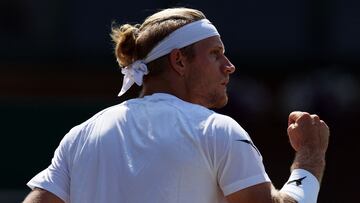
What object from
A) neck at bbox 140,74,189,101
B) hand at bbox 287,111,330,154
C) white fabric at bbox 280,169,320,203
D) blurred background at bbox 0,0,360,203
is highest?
neck at bbox 140,74,189,101

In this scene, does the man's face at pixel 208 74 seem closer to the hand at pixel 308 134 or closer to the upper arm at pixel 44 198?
the hand at pixel 308 134

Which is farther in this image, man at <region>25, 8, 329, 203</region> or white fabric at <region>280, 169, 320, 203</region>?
white fabric at <region>280, 169, 320, 203</region>

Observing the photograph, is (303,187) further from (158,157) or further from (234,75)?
(234,75)

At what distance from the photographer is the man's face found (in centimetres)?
368

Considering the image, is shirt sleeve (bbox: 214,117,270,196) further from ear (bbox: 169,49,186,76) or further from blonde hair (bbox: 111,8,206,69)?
blonde hair (bbox: 111,8,206,69)

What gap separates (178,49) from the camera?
366 centimetres

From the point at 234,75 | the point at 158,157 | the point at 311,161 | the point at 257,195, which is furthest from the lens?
the point at 234,75

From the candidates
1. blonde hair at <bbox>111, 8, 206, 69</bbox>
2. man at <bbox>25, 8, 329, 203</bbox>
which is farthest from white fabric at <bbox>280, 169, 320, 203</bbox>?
blonde hair at <bbox>111, 8, 206, 69</bbox>

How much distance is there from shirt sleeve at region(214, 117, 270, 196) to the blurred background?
6.48 m

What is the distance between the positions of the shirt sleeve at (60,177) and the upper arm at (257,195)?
2.09ft

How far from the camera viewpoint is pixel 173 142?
136 inches

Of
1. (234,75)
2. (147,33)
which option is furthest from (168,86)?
(234,75)

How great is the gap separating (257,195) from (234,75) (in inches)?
287

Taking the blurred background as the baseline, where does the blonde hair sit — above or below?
above
